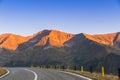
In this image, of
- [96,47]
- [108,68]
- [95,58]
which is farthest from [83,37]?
[108,68]

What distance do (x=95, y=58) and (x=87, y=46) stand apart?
21.2 meters

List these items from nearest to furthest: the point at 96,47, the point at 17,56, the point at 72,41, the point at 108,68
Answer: the point at 108,68
the point at 96,47
the point at 17,56
the point at 72,41

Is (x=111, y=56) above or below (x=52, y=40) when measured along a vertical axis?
below

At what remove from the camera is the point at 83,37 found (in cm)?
18775

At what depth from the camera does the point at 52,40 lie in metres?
194

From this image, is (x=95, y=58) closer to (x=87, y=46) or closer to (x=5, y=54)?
(x=87, y=46)

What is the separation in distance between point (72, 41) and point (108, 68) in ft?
219

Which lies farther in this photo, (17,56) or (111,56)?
(17,56)

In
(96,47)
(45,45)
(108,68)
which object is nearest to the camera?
(108,68)

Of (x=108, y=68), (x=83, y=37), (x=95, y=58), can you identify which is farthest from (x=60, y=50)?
(x=108, y=68)

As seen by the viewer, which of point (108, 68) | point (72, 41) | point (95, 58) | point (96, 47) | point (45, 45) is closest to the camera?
point (108, 68)

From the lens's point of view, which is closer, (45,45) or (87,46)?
(87,46)

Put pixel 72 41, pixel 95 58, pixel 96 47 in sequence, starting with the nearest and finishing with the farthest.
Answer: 1. pixel 95 58
2. pixel 96 47
3. pixel 72 41

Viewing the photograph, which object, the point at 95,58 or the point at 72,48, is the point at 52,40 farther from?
the point at 95,58
